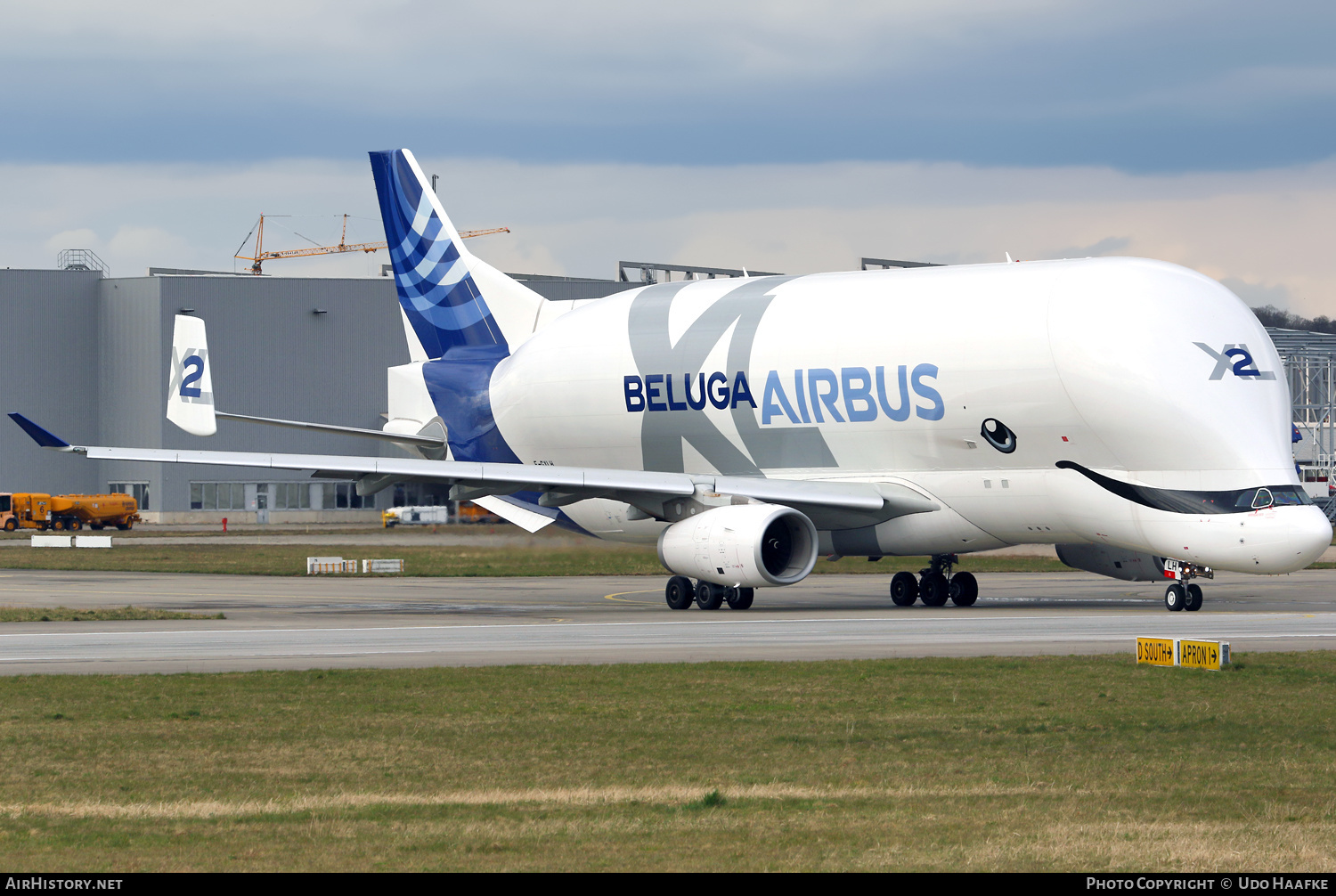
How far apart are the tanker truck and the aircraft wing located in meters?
66.7

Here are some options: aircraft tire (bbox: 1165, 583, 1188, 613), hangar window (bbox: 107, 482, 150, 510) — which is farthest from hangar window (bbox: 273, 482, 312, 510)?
aircraft tire (bbox: 1165, 583, 1188, 613)

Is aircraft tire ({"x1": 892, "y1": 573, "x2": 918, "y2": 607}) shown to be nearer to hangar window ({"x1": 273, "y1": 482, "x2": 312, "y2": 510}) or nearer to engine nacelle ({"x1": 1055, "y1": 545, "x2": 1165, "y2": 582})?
engine nacelle ({"x1": 1055, "y1": 545, "x2": 1165, "y2": 582})

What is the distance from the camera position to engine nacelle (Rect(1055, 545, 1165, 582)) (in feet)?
109

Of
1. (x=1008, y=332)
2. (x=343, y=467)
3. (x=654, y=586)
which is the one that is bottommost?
(x=654, y=586)

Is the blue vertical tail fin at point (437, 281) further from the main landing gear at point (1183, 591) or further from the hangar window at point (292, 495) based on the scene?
the hangar window at point (292, 495)

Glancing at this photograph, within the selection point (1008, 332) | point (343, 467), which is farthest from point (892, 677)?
point (343, 467)

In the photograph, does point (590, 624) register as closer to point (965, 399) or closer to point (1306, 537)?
point (965, 399)

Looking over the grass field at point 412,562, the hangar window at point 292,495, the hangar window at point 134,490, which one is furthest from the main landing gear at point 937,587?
the hangar window at point 134,490

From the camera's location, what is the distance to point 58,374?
109938 millimetres

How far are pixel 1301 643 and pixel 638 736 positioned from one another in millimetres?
12689

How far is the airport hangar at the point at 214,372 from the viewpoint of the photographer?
4220 inches

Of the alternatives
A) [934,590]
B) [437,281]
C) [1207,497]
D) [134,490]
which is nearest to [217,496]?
[134,490]
